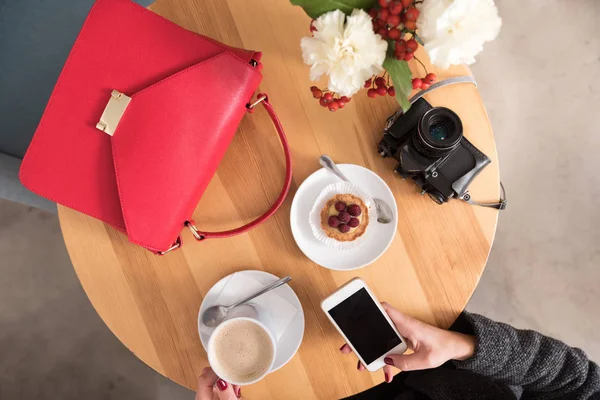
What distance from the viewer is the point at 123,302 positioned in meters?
1.03

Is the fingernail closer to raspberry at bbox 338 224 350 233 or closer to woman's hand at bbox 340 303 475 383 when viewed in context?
woman's hand at bbox 340 303 475 383

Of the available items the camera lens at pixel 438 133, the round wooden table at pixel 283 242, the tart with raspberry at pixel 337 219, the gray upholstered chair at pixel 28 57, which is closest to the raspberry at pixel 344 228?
the tart with raspberry at pixel 337 219

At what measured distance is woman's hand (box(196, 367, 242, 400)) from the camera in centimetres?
96

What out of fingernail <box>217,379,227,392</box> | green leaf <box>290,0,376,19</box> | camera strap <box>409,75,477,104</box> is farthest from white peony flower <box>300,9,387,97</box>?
fingernail <box>217,379,227,392</box>

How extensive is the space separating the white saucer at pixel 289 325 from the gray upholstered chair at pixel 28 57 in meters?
0.56

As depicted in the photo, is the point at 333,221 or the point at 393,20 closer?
the point at 393,20

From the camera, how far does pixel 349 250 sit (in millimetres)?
971

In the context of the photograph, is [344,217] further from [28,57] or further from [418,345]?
[28,57]

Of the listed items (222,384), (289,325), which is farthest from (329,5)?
(222,384)

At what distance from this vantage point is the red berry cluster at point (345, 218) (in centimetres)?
94

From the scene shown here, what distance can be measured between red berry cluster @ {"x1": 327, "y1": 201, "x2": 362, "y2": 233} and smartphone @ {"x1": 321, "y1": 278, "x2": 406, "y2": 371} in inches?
4.4

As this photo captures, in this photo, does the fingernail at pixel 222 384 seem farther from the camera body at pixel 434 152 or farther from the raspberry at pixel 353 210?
the camera body at pixel 434 152

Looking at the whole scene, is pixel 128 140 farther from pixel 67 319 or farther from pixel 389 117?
pixel 67 319

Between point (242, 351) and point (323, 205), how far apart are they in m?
0.33
